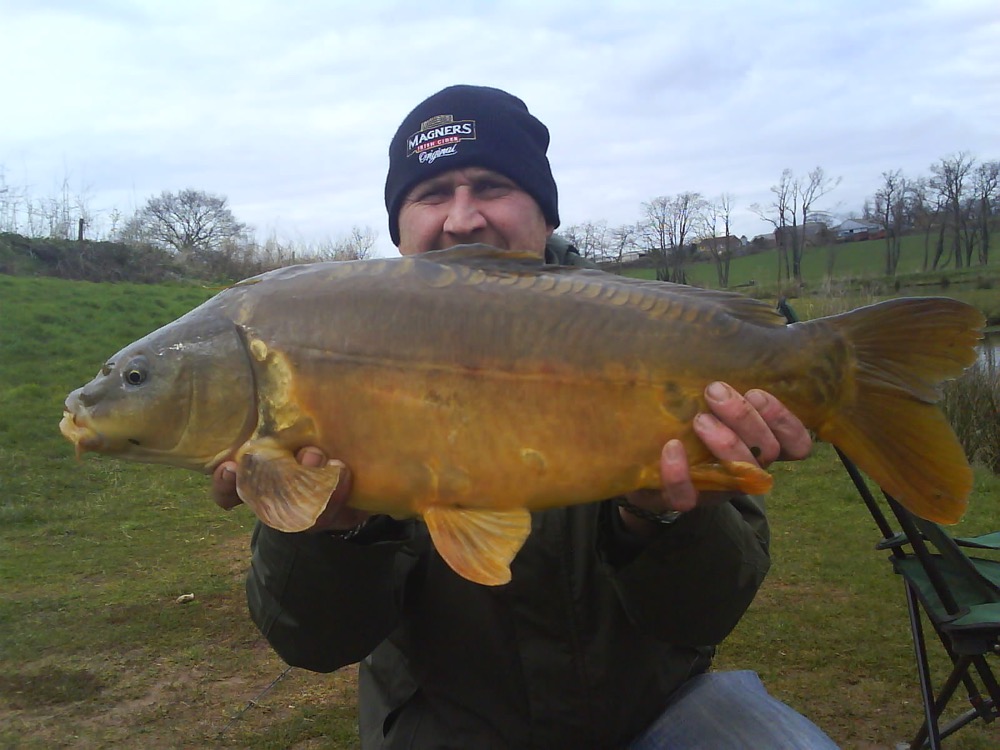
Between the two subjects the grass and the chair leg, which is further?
the grass

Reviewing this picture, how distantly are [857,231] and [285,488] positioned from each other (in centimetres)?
4925

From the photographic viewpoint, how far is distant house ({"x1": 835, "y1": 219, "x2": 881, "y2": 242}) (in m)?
43.8

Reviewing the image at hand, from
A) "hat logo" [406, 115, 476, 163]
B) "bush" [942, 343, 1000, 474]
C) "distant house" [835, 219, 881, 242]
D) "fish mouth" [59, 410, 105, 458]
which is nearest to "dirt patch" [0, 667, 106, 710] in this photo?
"fish mouth" [59, 410, 105, 458]

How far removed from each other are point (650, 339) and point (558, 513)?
23.5 inches

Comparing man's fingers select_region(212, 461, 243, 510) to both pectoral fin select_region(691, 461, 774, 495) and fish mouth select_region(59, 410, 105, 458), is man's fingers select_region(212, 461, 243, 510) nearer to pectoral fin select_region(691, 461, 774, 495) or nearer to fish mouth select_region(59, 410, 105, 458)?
fish mouth select_region(59, 410, 105, 458)

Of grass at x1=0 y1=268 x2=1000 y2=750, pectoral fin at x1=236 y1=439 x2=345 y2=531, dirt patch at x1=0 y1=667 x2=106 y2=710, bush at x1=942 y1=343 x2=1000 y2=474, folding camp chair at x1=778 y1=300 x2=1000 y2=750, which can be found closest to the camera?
pectoral fin at x1=236 y1=439 x2=345 y2=531

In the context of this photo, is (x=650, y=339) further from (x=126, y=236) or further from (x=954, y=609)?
(x=126, y=236)

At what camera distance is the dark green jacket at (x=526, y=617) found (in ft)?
5.47

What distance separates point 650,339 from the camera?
1.39 meters

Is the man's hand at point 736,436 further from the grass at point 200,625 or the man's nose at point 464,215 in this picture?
the grass at point 200,625

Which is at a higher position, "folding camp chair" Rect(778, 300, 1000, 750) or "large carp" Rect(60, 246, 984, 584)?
"large carp" Rect(60, 246, 984, 584)

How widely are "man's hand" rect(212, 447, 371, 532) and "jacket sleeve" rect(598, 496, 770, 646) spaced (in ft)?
1.80

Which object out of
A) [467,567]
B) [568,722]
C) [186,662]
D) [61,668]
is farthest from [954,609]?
[61,668]

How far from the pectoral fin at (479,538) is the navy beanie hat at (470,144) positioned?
1319mm
